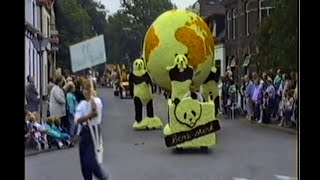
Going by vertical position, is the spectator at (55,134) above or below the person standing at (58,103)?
below

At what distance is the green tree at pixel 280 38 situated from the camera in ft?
11.7

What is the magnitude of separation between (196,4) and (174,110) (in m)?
3.03

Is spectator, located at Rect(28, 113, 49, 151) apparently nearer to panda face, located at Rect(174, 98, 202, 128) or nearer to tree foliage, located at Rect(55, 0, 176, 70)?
tree foliage, located at Rect(55, 0, 176, 70)

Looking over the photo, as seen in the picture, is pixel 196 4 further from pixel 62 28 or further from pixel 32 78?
pixel 32 78

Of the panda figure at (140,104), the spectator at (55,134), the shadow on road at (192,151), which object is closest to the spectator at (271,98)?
the panda figure at (140,104)

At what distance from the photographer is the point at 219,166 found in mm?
5070

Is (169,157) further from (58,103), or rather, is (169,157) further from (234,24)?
(58,103)

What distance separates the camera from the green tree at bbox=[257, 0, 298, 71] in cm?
356

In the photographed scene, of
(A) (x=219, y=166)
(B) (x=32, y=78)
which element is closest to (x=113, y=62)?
(B) (x=32, y=78)

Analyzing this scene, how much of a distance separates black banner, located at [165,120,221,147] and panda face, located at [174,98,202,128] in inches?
4.5

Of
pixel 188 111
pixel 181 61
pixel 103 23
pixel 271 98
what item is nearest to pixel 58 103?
pixel 103 23

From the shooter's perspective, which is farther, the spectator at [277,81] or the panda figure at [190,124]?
the panda figure at [190,124]

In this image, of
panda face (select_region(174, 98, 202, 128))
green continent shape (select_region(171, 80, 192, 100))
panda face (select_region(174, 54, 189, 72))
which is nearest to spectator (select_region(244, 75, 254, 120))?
panda face (select_region(174, 98, 202, 128))

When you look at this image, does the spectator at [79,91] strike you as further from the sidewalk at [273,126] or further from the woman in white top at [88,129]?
the sidewalk at [273,126]
